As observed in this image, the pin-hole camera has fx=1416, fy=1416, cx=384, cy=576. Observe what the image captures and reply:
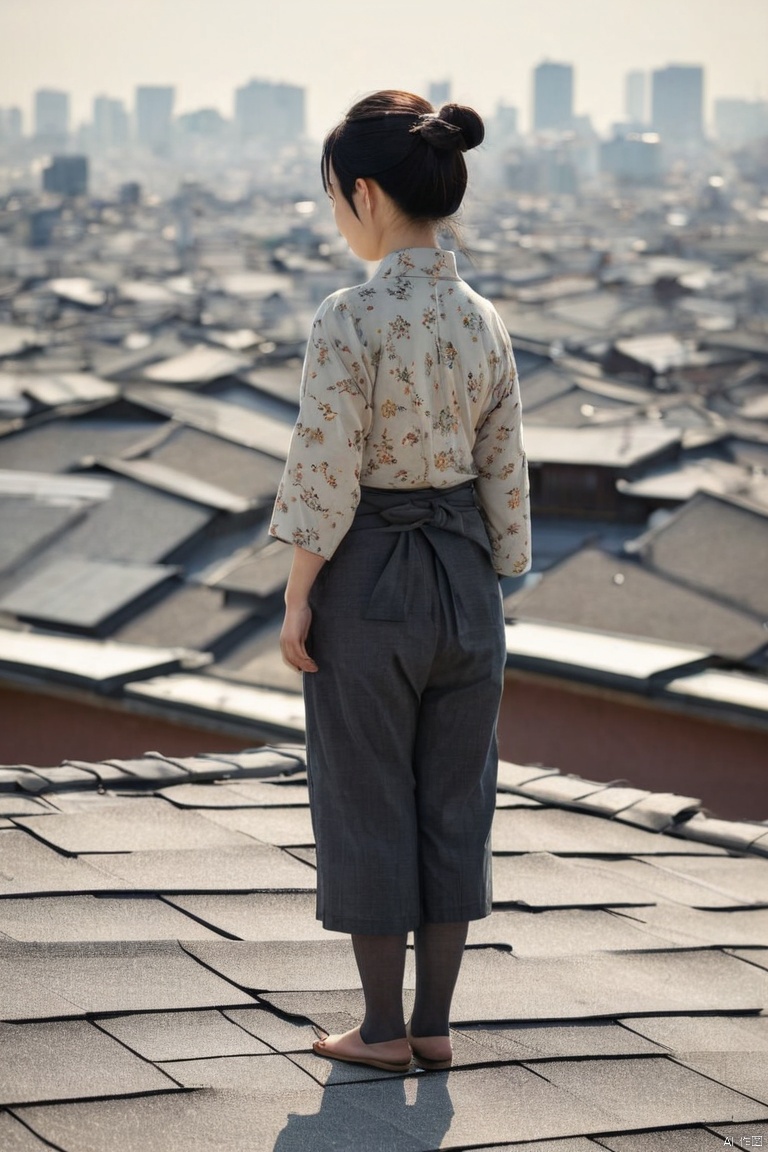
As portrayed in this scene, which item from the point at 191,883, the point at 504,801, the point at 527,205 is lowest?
the point at 527,205

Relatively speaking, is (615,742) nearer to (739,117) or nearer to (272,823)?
(272,823)

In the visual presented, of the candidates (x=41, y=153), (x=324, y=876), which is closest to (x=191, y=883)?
(x=324, y=876)

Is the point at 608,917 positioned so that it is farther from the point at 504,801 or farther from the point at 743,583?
the point at 743,583

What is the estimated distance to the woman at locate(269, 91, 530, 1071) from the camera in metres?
1.58

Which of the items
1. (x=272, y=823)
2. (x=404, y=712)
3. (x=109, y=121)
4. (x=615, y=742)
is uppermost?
(x=404, y=712)

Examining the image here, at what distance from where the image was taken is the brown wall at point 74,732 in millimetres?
5215

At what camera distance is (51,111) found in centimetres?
17738

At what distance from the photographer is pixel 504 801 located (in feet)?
9.44

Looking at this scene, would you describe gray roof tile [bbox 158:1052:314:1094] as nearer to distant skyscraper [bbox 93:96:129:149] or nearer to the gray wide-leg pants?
the gray wide-leg pants

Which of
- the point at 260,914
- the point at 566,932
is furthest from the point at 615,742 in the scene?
the point at 260,914

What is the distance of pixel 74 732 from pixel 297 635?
398cm

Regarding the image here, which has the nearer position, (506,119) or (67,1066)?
(67,1066)

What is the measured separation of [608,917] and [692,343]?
79.6ft

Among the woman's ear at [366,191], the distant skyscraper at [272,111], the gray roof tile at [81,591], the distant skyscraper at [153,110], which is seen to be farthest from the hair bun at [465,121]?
the distant skyscraper at [153,110]
